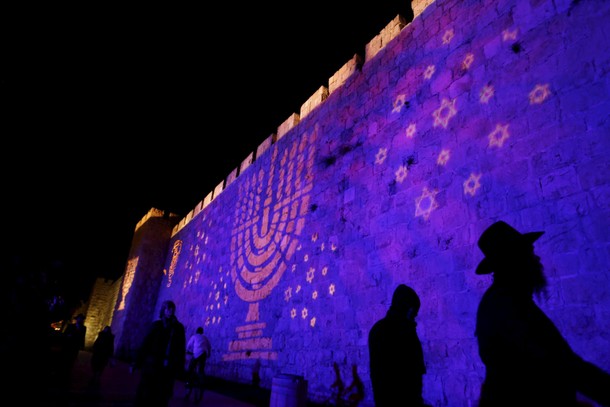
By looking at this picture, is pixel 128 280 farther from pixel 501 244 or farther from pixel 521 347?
pixel 521 347

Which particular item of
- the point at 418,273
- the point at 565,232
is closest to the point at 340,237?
the point at 418,273

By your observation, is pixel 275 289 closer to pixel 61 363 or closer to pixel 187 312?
pixel 61 363

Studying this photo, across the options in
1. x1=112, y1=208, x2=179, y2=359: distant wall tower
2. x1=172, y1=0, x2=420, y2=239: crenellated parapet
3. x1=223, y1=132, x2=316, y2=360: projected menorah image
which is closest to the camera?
x1=172, y1=0, x2=420, y2=239: crenellated parapet

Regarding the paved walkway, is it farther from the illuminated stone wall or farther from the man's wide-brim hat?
the man's wide-brim hat

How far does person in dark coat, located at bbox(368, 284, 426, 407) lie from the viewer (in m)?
1.89

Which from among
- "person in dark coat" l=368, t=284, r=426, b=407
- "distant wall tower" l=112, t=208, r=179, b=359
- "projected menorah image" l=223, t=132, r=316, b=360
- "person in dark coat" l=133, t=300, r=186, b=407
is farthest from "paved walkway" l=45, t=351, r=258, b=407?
"distant wall tower" l=112, t=208, r=179, b=359

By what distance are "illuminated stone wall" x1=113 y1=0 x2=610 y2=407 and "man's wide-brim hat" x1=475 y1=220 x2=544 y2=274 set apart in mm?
1883

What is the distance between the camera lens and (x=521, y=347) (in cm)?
119

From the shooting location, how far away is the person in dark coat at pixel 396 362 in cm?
189

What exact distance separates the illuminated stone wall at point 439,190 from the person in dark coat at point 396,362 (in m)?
1.70

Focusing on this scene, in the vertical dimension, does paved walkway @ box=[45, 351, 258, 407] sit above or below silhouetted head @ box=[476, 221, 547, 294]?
below

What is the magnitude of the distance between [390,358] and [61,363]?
6.54 m

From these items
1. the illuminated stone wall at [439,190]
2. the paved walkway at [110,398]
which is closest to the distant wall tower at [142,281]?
the illuminated stone wall at [439,190]

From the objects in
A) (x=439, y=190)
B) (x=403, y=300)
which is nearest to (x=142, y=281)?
(x=439, y=190)
